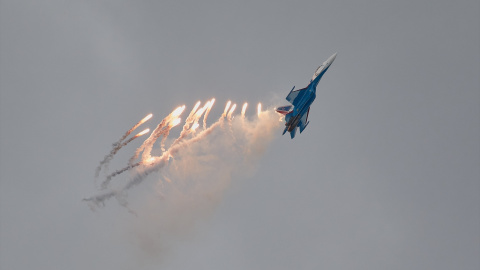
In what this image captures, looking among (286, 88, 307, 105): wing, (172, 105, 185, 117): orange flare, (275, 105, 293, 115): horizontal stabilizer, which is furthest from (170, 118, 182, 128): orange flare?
(286, 88, 307, 105): wing

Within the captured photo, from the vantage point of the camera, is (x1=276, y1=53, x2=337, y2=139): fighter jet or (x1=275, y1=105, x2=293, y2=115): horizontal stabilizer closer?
(x1=276, y1=53, x2=337, y2=139): fighter jet

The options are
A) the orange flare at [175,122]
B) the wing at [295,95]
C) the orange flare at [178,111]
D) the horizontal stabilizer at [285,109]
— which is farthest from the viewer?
the horizontal stabilizer at [285,109]

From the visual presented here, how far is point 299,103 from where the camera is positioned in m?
96.6

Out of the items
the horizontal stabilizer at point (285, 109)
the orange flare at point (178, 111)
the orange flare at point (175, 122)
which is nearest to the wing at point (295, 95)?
the horizontal stabilizer at point (285, 109)

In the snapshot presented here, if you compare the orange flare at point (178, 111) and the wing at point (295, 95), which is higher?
the orange flare at point (178, 111)

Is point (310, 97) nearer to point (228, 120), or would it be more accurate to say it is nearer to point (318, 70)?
point (318, 70)

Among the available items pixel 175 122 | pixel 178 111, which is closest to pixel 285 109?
pixel 178 111

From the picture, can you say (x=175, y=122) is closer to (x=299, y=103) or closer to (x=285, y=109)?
(x=285, y=109)

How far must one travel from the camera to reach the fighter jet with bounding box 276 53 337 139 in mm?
96750

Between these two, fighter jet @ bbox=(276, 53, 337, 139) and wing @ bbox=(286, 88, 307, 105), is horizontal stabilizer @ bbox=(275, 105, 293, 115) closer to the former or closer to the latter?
fighter jet @ bbox=(276, 53, 337, 139)

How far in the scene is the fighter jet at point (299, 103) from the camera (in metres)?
96.8

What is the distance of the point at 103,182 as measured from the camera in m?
96.0

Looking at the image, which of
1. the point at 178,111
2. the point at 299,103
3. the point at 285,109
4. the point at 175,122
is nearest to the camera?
the point at 299,103

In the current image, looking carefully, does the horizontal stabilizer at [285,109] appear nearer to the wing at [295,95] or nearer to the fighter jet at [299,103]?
the fighter jet at [299,103]
